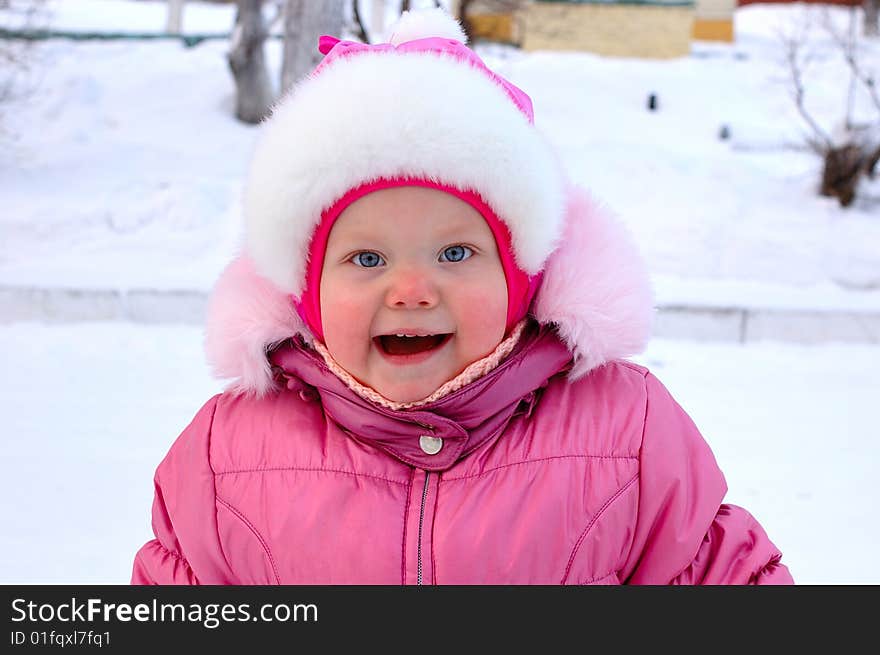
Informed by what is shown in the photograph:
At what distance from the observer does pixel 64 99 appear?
26.8 feet

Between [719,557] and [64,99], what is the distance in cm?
801

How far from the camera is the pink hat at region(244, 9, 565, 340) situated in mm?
1207

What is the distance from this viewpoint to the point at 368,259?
1.23m

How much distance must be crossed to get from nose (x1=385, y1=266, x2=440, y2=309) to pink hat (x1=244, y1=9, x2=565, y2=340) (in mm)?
112

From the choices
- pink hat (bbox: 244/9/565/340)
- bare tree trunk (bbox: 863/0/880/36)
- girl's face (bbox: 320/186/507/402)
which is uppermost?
bare tree trunk (bbox: 863/0/880/36)

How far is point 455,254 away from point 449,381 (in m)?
0.16

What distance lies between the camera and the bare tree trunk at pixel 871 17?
12.7 meters

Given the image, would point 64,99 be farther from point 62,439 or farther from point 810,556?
point 810,556

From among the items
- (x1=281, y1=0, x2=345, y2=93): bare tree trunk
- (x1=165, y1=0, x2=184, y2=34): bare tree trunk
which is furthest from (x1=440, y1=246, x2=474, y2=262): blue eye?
(x1=165, y1=0, x2=184, y2=34): bare tree trunk

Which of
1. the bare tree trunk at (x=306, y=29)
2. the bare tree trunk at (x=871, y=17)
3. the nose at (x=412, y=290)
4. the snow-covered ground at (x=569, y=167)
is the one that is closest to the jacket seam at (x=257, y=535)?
the nose at (x=412, y=290)

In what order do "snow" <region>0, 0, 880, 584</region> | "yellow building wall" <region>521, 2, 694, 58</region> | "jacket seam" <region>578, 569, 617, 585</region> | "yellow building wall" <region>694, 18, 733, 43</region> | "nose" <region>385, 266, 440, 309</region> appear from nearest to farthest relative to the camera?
1. "nose" <region>385, 266, 440, 309</region>
2. "jacket seam" <region>578, 569, 617, 585</region>
3. "snow" <region>0, 0, 880, 584</region>
4. "yellow building wall" <region>521, 2, 694, 58</region>
5. "yellow building wall" <region>694, 18, 733, 43</region>

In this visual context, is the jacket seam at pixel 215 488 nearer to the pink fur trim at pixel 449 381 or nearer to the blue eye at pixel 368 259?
the pink fur trim at pixel 449 381

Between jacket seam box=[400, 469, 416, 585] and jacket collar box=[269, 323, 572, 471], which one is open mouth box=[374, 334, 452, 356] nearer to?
jacket collar box=[269, 323, 572, 471]

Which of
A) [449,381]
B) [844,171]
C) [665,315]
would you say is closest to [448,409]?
[449,381]
